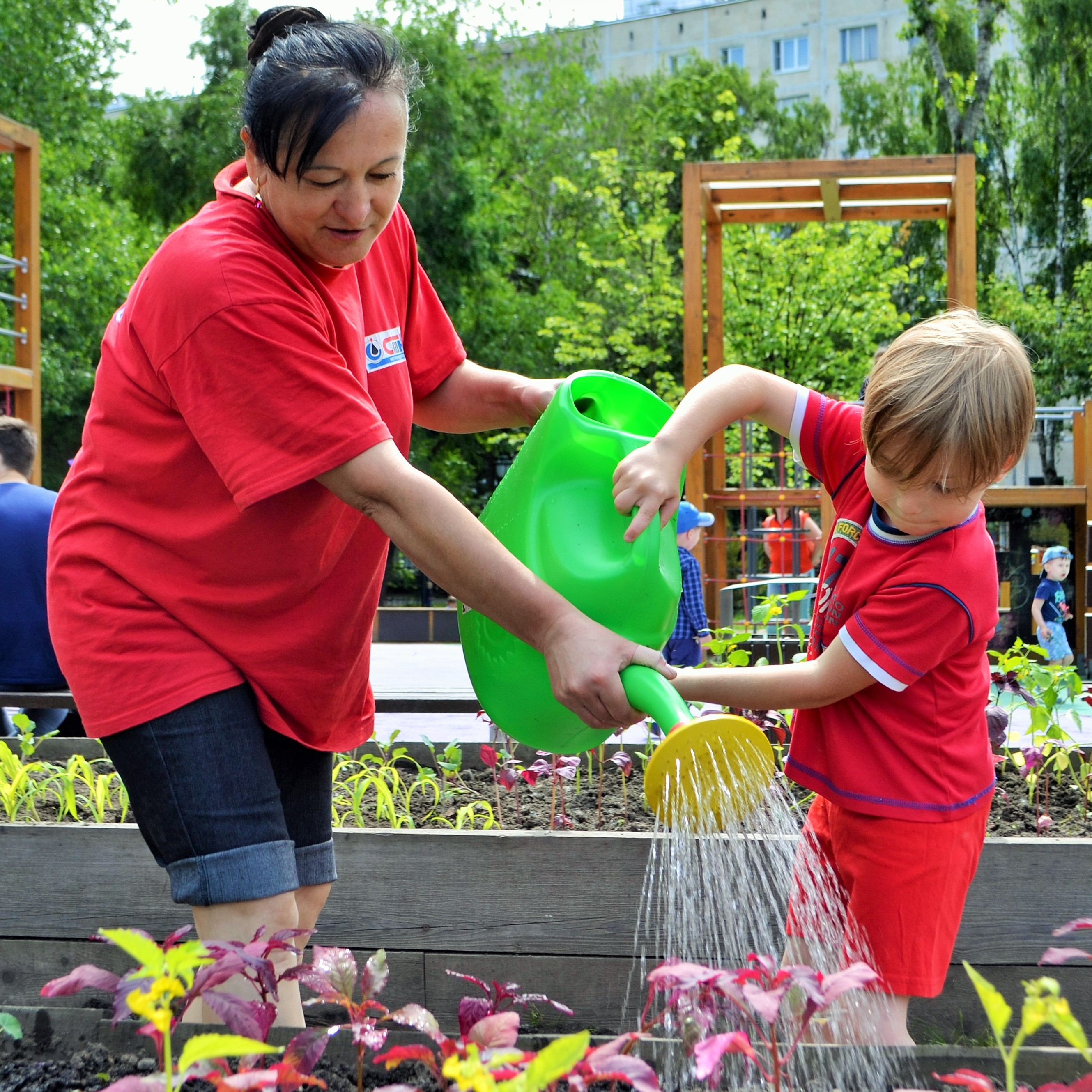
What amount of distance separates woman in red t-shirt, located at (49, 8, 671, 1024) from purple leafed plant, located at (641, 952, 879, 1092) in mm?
347

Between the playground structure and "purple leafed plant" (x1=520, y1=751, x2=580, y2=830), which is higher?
the playground structure

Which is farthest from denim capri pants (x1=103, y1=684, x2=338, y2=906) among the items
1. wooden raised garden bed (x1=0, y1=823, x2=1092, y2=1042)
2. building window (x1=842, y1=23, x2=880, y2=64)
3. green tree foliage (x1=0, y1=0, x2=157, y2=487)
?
building window (x1=842, y1=23, x2=880, y2=64)

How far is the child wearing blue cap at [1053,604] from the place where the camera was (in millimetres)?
7473

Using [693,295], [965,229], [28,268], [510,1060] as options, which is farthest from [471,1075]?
[28,268]

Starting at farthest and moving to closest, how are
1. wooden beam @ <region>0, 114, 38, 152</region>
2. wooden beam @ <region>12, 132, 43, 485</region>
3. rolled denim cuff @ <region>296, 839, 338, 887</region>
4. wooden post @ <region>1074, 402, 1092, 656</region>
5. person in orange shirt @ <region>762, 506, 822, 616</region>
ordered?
wooden post @ <region>1074, 402, 1092, 656</region> → person in orange shirt @ <region>762, 506, 822, 616</region> → wooden beam @ <region>12, 132, 43, 485</region> → wooden beam @ <region>0, 114, 38, 152</region> → rolled denim cuff @ <region>296, 839, 338, 887</region>

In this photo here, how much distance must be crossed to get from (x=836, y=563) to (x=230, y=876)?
963 millimetres

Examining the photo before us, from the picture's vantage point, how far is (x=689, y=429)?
1.55 metres

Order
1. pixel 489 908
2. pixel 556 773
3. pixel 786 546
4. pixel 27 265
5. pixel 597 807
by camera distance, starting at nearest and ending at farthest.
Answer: pixel 489 908 → pixel 556 773 → pixel 597 807 → pixel 27 265 → pixel 786 546

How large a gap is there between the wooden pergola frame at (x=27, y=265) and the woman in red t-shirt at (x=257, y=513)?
20.9 feet

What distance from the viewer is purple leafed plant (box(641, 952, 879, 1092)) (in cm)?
89

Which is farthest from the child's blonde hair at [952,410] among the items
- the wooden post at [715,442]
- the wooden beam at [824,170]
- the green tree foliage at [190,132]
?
the green tree foliage at [190,132]

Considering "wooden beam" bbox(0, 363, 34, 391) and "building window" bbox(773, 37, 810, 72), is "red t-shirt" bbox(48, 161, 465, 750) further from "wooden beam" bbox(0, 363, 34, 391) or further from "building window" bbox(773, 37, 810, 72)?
"building window" bbox(773, 37, 810, 72)

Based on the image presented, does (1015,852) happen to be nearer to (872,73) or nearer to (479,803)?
(479,803)

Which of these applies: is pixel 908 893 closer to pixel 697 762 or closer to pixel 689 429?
pixel 697 762
